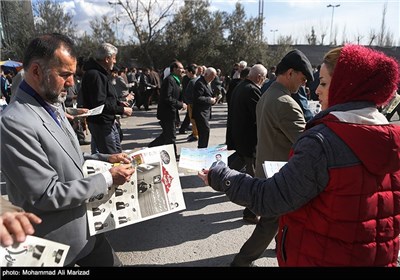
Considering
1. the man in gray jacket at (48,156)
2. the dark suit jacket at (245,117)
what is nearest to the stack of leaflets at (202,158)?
the man in gray jacket at (48,156)

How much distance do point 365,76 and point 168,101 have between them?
4.65 m

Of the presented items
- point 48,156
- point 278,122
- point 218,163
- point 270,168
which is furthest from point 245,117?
point 48,156

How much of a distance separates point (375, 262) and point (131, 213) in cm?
129

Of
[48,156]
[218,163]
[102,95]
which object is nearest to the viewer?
[48,156]

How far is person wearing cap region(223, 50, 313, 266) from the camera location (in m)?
2.66

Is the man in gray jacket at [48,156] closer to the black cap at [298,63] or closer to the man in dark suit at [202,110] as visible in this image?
the black cap at [298,63]

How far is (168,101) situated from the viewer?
18.9ft

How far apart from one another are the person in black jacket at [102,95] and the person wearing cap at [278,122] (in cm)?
197

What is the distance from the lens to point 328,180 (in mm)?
1292

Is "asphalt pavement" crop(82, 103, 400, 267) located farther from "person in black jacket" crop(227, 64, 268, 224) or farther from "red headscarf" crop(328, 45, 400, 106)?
"red headscarf" crop(328, 45, 400, 106)

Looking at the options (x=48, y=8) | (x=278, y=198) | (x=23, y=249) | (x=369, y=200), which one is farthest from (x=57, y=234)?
(x=48, y=8)

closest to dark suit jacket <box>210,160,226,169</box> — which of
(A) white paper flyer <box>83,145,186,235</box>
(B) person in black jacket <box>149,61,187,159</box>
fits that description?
(A) white paper flyer <box>83,145,186,235</box>

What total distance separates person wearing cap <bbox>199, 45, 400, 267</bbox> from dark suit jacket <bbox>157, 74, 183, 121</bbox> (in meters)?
4.49

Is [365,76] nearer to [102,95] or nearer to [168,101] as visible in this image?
[102,95]
